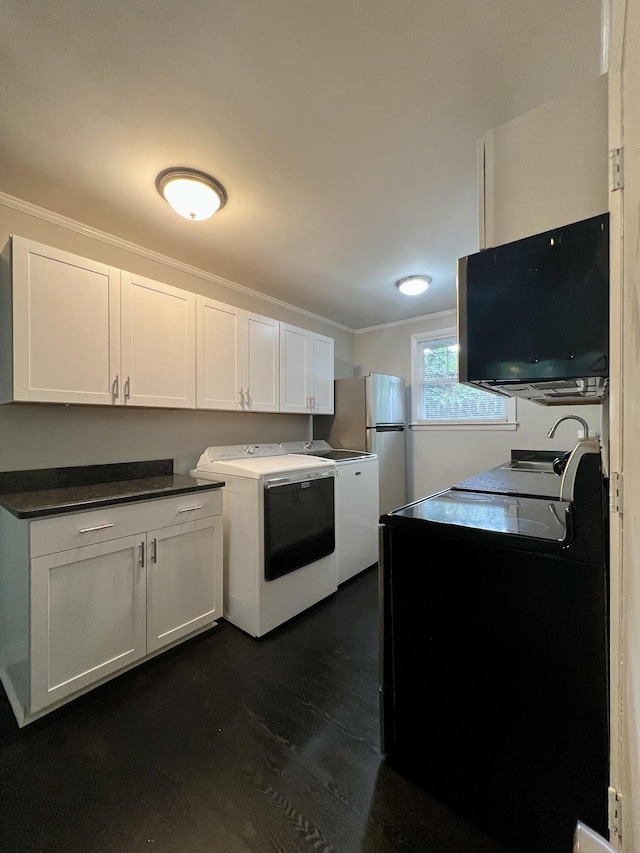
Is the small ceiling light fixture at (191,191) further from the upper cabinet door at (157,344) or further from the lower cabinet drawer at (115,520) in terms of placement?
the lower cabinet drawer at (115,520)

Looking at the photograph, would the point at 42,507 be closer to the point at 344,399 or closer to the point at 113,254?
the point at 113,254

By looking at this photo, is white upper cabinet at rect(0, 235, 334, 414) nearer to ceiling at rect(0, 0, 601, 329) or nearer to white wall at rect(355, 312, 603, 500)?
ceiling at rect(0, 0, 601, 329)

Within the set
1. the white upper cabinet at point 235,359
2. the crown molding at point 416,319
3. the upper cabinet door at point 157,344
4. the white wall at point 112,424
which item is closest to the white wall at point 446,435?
the crown molding at point 416,319

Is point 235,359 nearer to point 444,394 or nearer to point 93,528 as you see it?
point 93,528

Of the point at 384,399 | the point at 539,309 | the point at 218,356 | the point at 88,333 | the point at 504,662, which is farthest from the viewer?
the point at 384,399

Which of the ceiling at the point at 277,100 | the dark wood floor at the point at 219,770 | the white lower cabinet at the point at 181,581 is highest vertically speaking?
the ceiling at the point at 277,100

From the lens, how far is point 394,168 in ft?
5.63

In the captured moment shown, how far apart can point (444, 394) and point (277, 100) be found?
10.2 ft

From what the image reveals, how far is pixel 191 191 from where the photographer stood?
5.82 feet

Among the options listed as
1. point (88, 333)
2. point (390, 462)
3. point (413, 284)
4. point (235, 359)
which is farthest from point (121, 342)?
point (390, 462)

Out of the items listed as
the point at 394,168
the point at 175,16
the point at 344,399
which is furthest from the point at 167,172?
the point at 344,399

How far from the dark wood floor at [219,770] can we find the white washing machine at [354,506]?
3.21ft

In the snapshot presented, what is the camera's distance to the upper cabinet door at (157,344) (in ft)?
6.81

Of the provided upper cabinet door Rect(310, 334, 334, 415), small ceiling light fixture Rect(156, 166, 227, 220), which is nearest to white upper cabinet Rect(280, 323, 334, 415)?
upper cabinet door Rect(310, 334, 334, 415)
